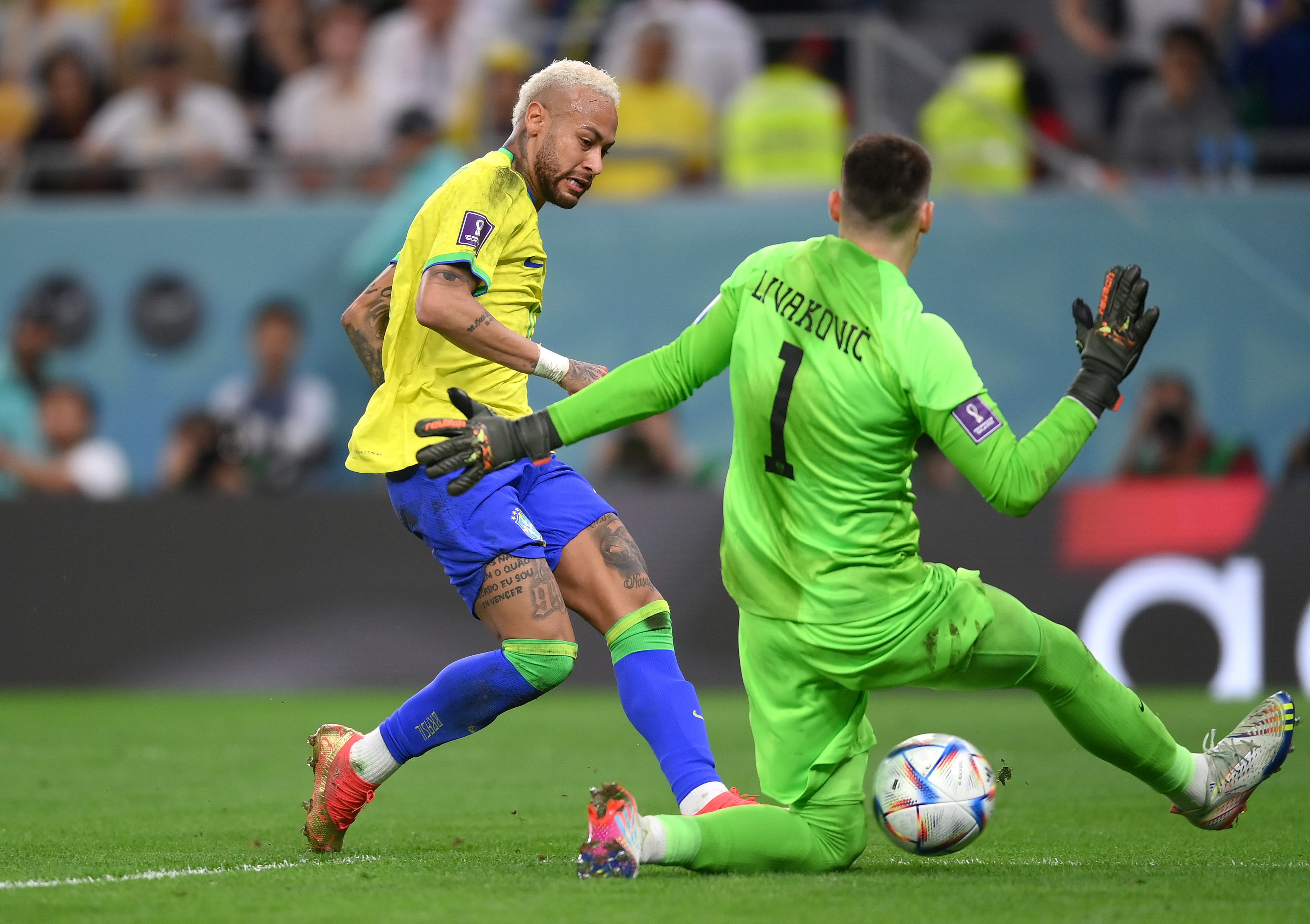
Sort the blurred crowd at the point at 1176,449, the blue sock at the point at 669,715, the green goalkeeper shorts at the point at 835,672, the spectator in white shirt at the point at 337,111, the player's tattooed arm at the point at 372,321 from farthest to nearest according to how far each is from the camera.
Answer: the spectator in white shirt at the point at 337,111
the blurred crowd at the point at 1176,449
the player's tattooed arm at the point at 372,321
the blue sock at the point at 669,715
the green goalkeeper shorts at the point at 835,672

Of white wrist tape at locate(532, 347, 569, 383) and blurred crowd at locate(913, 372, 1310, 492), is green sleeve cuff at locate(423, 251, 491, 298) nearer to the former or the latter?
white wrist tape at locate(532, 347, 569, 383)

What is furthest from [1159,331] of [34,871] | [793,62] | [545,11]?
[34,871]

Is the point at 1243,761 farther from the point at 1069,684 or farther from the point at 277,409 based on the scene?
the point at 277,409

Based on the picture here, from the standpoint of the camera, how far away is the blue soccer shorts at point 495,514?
17.7ft

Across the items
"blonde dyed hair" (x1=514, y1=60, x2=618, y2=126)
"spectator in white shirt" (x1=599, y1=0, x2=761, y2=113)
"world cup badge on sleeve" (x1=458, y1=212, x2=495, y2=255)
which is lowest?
"world cup badge on sleeve" (x1=458, y1=212, x2=495, y2=255)

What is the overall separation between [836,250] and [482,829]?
8.40 feet

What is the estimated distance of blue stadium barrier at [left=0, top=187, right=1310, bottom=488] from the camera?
12398mm

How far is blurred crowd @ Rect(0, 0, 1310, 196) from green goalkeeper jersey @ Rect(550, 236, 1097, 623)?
795 centimetres

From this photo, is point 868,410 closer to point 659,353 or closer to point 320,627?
point 659,353

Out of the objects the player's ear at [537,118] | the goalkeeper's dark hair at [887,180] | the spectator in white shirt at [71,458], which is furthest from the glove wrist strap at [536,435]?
the spectator in white shirt at [71,458]

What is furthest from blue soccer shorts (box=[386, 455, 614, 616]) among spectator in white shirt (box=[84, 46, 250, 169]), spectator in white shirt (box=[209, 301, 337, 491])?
spectator in white shirt (box=[84, 46, 250, 169])

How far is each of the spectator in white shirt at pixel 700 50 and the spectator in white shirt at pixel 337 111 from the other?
202 cm

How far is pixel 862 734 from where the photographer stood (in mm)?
4828

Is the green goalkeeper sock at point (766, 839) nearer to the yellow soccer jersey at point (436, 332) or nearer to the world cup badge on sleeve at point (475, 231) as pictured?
the yellow soccer jersey at point (436, 332)
